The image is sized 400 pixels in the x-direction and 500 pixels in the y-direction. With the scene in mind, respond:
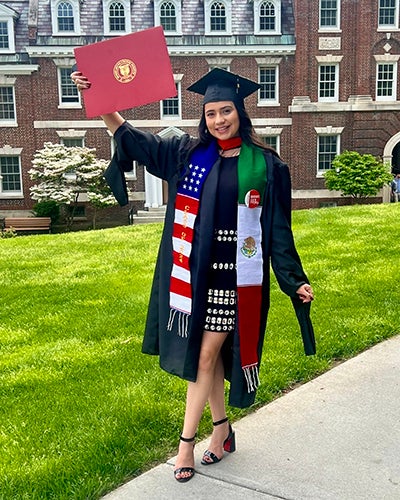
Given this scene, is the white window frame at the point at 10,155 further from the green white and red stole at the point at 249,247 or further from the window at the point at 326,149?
the green white and red stole at the point at 249,247

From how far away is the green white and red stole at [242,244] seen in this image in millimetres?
3127

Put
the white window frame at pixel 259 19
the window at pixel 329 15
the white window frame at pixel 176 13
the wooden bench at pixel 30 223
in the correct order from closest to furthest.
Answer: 1. the wooden bench at pixel 30 223
2. the window at pixel 329 15
3. the white window frame at pixel 176 13
4. the white window frame at pixel 259 19

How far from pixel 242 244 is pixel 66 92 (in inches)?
989

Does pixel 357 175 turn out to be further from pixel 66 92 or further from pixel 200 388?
pixel 200 388

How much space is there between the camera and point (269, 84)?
1058 inches

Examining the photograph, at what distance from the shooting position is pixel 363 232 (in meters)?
10.9

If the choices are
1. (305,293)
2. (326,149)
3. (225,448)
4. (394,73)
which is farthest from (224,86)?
(394,73)

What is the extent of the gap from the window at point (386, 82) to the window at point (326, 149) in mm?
2760

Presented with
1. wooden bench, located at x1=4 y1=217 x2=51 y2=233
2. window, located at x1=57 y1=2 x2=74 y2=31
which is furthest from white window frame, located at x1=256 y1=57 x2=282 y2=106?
wooden bench, located at x1=4 y1=217 x2=51 y2=233

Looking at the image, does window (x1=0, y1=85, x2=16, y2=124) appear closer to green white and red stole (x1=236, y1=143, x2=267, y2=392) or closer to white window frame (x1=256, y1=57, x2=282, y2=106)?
white window frame (x1=256, y1=57, x2=282, y2=106)

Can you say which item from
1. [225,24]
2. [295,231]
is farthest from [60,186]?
[295,231]

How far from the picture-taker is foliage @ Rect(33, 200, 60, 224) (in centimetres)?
2495

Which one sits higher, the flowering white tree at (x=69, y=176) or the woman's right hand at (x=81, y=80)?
the woman's right hand at (x=81, y=80)

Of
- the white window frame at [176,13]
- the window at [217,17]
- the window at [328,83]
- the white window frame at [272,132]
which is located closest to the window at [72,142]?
the white window frame at [176,13]
